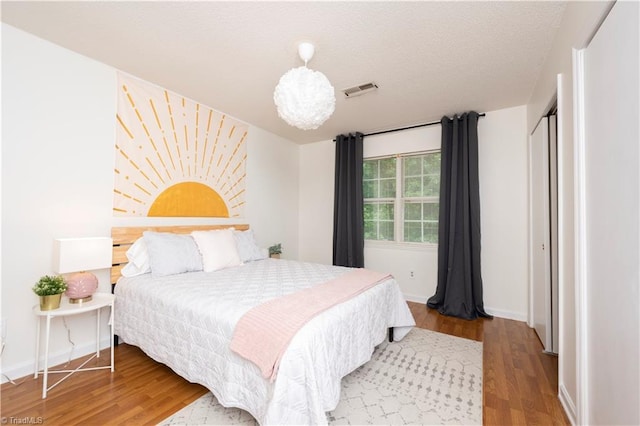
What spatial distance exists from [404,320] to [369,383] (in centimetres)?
79

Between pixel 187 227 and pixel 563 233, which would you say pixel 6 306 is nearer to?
pixel 187 227

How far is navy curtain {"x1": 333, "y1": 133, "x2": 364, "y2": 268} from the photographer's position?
4234mm

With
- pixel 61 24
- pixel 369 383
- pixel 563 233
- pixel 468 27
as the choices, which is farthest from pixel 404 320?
pixel 61 24

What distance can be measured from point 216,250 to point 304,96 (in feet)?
5.74

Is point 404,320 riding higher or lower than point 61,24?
lower

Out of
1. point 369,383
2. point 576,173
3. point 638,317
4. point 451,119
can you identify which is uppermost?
point 451,119

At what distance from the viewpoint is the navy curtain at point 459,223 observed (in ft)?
11.0

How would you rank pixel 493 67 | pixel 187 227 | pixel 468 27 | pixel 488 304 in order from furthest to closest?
1. pixel 488 304
2. pixel 187 227
3. pixel 493 67
4. pixel 468 27

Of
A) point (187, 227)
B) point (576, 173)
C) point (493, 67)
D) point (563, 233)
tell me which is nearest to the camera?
point (576, 173)

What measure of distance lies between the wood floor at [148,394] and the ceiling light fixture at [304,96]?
1.98 meters

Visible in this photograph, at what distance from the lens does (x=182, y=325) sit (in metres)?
1.83

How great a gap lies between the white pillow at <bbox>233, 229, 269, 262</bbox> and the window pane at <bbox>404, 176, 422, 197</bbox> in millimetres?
2219

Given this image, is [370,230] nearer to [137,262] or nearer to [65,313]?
[137,262]

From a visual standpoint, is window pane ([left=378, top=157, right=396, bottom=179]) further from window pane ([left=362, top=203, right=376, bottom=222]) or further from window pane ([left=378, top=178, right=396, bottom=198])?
window pane ([left=362, top=203, right=376, bottom=222])
